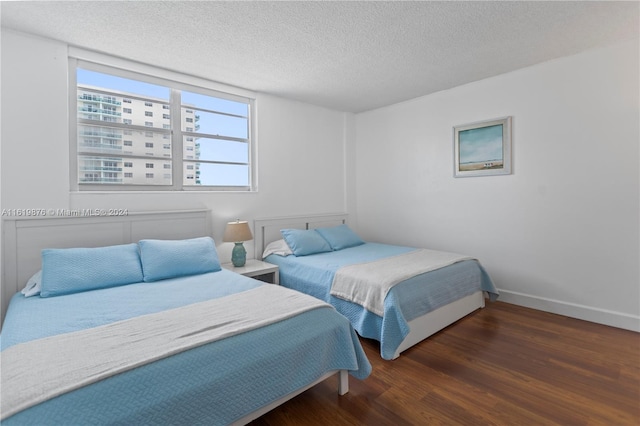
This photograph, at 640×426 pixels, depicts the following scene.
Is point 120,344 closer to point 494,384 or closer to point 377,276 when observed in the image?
point 377,276

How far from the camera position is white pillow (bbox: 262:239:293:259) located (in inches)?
140

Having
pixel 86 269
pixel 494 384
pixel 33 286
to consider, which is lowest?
pixel 494 384

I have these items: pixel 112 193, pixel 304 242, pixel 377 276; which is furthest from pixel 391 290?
pixel 112 193

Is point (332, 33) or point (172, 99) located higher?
point (332, 33)

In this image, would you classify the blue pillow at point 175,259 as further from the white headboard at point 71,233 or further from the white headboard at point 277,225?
the white headboard at point 277,225

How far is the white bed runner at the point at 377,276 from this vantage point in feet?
8.09

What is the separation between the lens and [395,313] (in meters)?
2.33

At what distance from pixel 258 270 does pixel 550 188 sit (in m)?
3.03

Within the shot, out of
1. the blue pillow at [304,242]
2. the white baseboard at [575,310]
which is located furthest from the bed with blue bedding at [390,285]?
the white baseboard at [575,310]

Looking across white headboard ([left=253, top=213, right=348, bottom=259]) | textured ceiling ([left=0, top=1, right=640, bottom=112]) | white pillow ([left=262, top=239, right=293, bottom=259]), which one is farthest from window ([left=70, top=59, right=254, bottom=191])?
white pillow ([left=262, top=239, right=293, bottom=259])

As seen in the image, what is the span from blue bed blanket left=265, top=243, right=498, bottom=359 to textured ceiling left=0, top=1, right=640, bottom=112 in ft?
6.35

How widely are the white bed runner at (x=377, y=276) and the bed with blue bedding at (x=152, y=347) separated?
0.60m

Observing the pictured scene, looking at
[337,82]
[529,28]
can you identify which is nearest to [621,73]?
[529,28]

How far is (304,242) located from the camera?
140 inches
